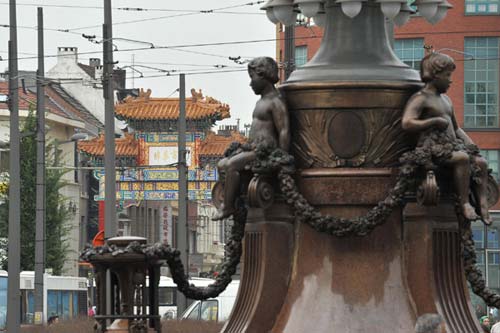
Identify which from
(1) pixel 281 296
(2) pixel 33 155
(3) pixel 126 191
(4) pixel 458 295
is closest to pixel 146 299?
(1) pixel 281 296

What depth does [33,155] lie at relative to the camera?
252 ft

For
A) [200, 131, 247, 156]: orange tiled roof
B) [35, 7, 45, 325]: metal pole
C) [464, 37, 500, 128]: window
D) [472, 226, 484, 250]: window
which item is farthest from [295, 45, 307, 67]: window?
[200, 131, 247, 156]: orange tiled roof

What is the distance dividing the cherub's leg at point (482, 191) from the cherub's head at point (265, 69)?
1.25 metres

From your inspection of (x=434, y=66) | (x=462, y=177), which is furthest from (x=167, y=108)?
(x=462, y=177)

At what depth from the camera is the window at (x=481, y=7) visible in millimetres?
70125

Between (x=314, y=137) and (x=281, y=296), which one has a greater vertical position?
(x=314, y=137)

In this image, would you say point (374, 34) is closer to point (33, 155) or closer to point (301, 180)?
point (301, 180)

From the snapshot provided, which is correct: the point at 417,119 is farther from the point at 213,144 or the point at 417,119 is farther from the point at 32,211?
the point at 213,144

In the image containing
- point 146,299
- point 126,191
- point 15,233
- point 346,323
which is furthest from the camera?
point 126,191

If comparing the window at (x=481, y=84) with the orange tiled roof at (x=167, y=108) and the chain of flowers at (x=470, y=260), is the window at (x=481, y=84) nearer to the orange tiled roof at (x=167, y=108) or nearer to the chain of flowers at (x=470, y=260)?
the orange tiled roof at (x=167, y=108)

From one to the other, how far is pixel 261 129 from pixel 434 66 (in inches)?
40.6

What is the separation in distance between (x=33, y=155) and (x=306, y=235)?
2582 inches

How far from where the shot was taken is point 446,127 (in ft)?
38.1

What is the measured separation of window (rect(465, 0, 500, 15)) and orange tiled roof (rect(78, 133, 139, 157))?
2553cm
